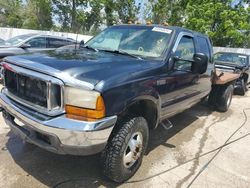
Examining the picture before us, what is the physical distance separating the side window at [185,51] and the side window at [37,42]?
610cm

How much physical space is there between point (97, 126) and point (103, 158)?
2.03ft

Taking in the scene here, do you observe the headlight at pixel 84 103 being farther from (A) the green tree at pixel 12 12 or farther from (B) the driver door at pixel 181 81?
(A) the green tree at pixel 12 12

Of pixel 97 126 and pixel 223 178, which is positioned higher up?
pixel 97 126

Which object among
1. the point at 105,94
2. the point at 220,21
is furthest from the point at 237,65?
the point at 220,21

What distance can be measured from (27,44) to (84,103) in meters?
7.04

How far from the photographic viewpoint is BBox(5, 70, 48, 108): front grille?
2967 millimetres

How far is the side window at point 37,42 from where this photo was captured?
930cm

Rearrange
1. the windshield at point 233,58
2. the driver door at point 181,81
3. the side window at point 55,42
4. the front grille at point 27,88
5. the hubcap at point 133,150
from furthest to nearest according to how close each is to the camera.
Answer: the windshield at point 233,58, the side window at point 55,42, the driver door at point 181,81, the hubcap at point 133,150, the front grille at point 27,88

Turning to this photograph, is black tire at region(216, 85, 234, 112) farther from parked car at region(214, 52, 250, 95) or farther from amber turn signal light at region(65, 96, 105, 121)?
amber turn signal light at region(65, 96, 105, 121)

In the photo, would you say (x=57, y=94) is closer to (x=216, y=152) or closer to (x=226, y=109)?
(x=216, y=152)

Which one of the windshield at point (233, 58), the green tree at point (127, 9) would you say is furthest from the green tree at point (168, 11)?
the windshield at point (233, 58)

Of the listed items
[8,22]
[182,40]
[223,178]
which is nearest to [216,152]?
[223,178]

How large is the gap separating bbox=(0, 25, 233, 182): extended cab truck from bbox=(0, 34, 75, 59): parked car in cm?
506

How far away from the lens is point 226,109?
7.38 meters
